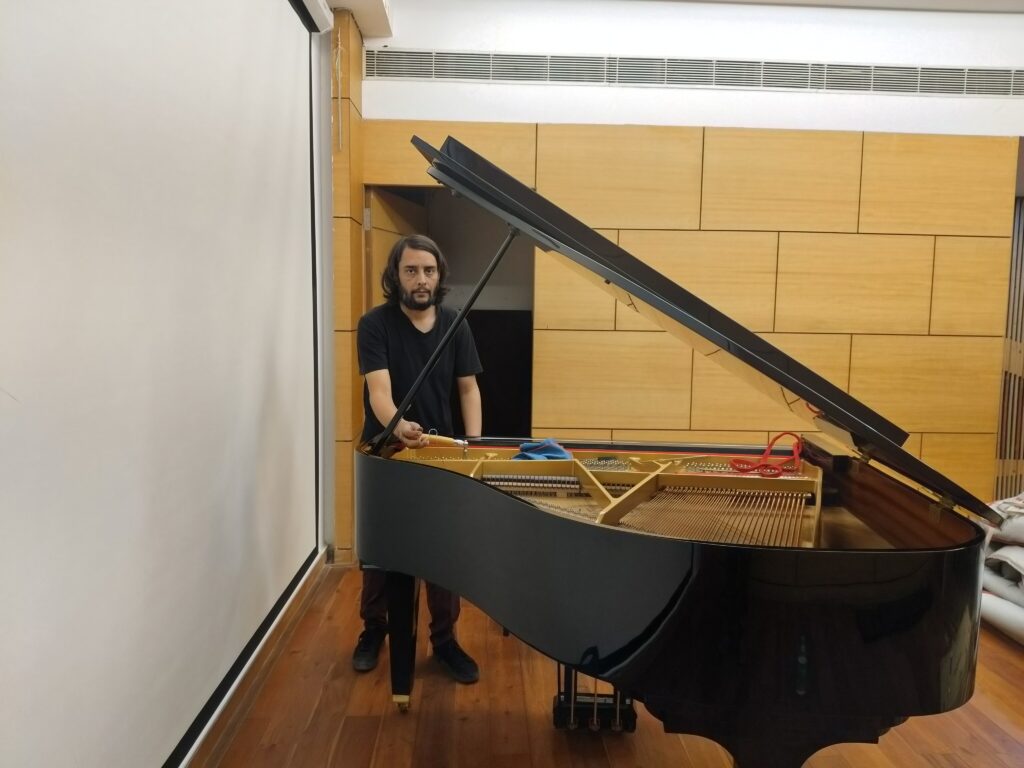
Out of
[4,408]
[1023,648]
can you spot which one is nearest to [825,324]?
[1023,648]

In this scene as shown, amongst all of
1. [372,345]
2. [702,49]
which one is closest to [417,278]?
[372,345]

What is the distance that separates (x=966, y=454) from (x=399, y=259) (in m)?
3.05

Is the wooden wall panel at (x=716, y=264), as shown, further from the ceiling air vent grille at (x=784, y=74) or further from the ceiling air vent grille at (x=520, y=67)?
the ceiling air vent grille at (x=520, y=67)

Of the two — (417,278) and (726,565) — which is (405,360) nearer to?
(417,278)

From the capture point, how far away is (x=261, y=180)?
225 centimetres

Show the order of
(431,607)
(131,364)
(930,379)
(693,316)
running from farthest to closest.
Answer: (930,379), (431,607), (131,364), (693,316)

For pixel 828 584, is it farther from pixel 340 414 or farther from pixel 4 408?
pixel 340 414

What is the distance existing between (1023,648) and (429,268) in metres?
2.71

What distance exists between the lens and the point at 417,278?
7.51 ft

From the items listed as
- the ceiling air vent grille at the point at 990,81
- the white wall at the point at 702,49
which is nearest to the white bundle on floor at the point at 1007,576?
the white wall at the point at 702,49

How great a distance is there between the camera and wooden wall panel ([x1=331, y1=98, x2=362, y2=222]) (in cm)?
301

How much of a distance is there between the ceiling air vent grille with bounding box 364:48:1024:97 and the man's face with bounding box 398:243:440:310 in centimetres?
147

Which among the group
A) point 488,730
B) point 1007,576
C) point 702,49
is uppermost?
point 702,49

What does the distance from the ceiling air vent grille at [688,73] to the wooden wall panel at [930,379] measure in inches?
50.3
